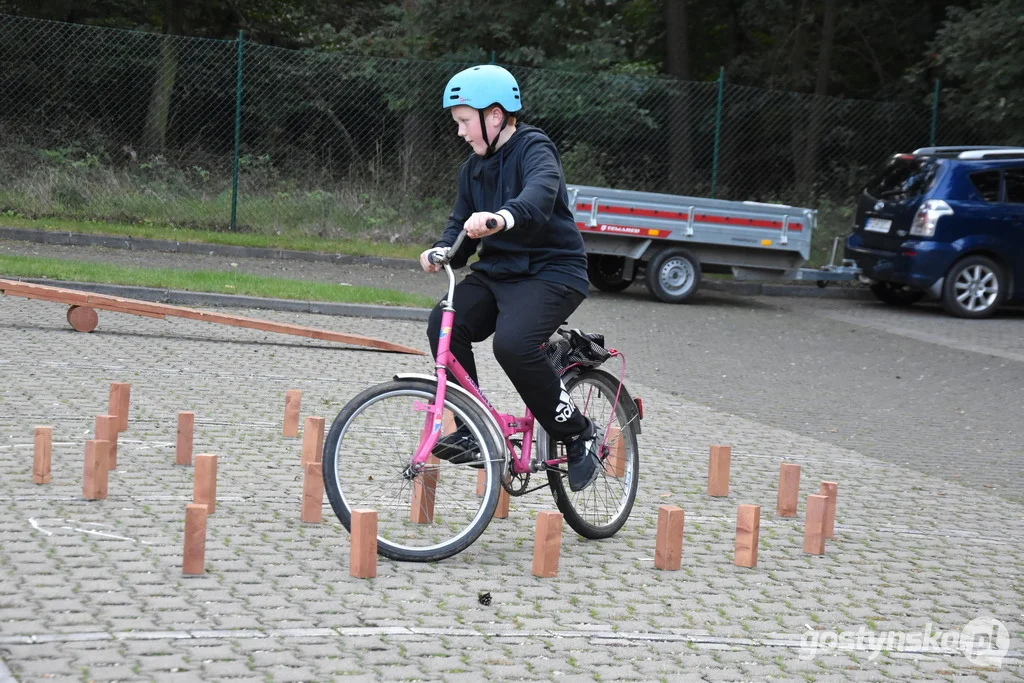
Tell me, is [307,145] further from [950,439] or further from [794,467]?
[794,467]

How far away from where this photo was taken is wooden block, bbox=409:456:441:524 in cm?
530

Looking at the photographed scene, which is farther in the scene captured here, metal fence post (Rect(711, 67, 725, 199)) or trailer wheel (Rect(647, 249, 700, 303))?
metal fence post (Rect(711, 67, 725, 199))

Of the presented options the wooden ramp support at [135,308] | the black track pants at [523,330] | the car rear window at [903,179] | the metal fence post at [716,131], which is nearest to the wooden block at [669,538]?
the black track pants at [523,330]

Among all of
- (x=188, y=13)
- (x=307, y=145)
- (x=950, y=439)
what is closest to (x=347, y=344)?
(x=950, y=439)

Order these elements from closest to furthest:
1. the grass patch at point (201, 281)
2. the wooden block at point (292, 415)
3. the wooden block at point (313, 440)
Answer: the wooden block at point (313, 440) < the wooden block at point (292, 415) < the grass patch at point (201, 281)

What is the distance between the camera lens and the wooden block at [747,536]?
211 inches

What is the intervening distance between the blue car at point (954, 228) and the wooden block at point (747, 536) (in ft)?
39.7

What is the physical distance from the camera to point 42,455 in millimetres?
5770

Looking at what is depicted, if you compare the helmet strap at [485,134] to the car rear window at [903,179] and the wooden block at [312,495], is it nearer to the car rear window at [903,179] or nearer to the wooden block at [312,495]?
the wooden block at [312,495]

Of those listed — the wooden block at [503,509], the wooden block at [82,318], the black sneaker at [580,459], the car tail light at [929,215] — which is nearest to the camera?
the black sneaker at [580,459]

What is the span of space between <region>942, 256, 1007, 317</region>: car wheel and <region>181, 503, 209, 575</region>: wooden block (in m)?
14.1

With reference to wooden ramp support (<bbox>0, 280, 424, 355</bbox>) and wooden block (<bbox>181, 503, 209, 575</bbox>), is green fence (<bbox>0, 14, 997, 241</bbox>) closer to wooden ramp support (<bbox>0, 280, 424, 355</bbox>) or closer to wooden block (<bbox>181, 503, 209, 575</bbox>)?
wooden ramp support (<bbox>0, 280, 424, 355</bbox>)

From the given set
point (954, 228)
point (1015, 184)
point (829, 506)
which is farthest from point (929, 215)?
point (829, 506)

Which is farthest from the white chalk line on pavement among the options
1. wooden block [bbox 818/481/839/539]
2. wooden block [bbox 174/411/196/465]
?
wooden block [bbox 174/411/196/465]
